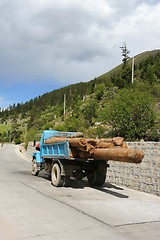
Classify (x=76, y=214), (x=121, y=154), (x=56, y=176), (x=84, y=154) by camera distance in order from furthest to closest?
(x=56, y=176)
(x=84, y=154)
(x=121, y=154)
(x=76, y=214)

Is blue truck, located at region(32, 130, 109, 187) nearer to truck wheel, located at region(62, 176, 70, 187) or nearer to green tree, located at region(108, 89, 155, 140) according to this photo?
truck wheel, located at region(62, 176, 70, 187)

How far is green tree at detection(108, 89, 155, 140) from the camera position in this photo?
24688mm

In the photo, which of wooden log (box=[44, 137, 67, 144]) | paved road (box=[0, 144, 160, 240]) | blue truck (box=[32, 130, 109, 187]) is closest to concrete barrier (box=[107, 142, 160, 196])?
paved road (box=[0, 144, 160, 240])

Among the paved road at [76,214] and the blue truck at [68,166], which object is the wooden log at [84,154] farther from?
the paved road at [76,214]

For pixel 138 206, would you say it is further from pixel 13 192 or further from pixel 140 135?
pixel 140 135

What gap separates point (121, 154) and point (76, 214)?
8.13ft

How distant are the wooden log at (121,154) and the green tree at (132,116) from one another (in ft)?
44.4

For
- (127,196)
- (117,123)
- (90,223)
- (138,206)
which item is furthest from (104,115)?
(90,223)

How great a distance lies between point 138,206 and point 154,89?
1175 inches

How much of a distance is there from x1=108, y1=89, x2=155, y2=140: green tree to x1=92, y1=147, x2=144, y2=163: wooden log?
13.5m

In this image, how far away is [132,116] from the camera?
2514cm

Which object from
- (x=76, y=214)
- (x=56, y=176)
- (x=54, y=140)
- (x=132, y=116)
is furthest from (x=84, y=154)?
(x=132, y=116)

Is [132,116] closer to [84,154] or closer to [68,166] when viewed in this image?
[68,166]

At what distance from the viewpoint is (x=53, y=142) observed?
13844 mm
